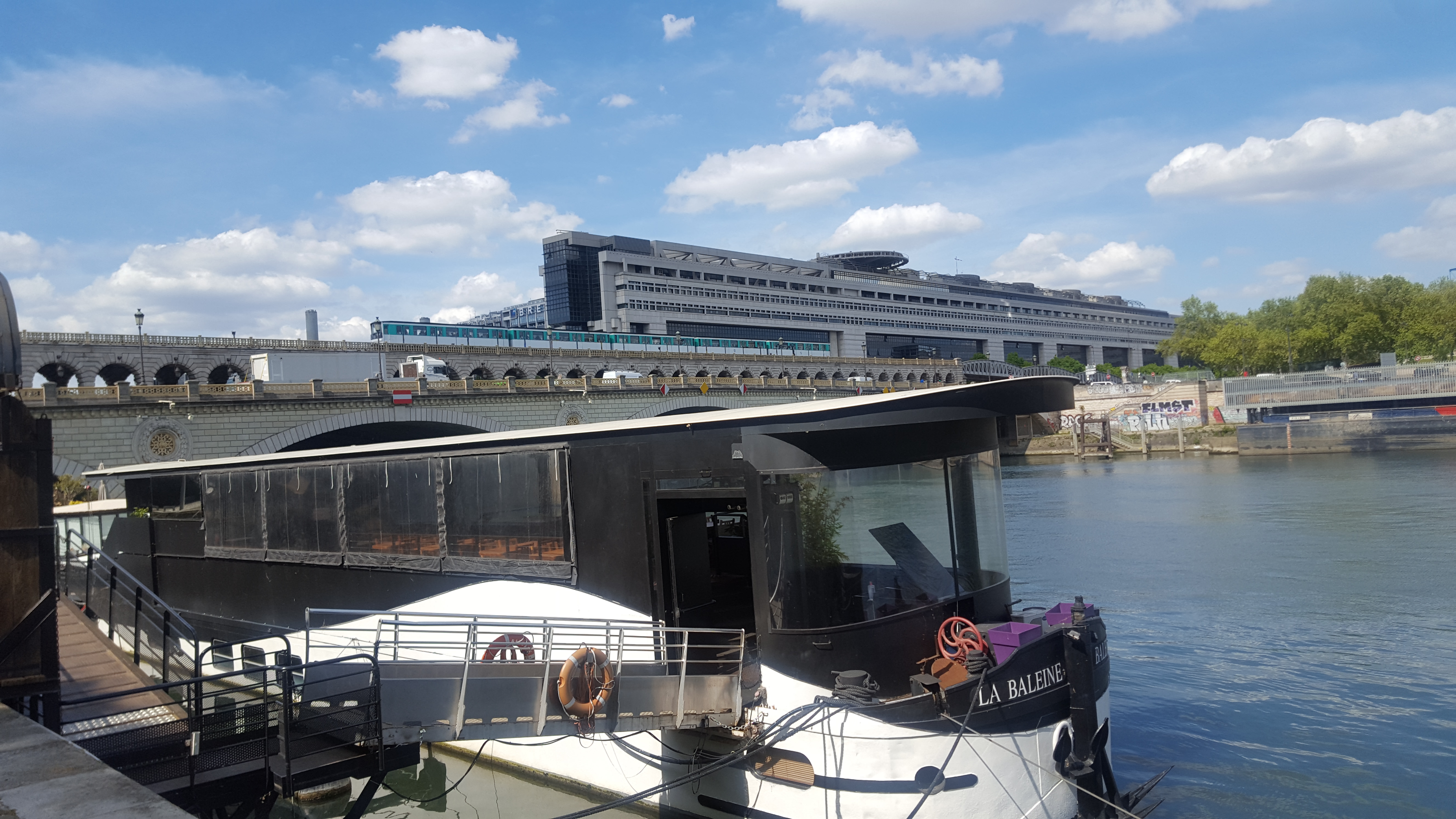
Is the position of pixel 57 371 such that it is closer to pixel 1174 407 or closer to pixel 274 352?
pixel 274 352

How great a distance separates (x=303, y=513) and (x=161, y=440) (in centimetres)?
2858

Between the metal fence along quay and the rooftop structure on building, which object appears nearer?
the metal fence along quay

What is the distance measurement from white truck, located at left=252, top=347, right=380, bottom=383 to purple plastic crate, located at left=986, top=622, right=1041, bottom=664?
40.5 m

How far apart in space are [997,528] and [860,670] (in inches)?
95.6

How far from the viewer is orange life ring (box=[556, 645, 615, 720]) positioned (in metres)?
7.20

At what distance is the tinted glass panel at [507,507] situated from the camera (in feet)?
30.7

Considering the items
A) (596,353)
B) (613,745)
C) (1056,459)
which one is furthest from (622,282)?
(613,745)

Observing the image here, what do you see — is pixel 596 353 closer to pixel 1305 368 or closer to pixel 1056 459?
pixel 1056 459

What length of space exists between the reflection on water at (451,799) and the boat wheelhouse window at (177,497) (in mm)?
5316

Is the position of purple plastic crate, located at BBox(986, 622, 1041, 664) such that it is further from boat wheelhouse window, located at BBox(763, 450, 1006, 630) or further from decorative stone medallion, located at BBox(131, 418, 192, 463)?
decorative stone medallion, located at BBox(131, 418, 192, 463)

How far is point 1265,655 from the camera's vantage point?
50.3 ft

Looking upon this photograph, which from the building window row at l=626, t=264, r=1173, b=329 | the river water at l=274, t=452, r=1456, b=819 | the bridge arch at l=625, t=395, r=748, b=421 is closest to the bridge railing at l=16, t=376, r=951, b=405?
the bridge arch at l=625, t=395, r=748, b=421

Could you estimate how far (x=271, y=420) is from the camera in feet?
129

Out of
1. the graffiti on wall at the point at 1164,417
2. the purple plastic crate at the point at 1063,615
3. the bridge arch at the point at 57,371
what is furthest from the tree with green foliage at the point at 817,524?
the graffiti on wall at the point at 1164,417
